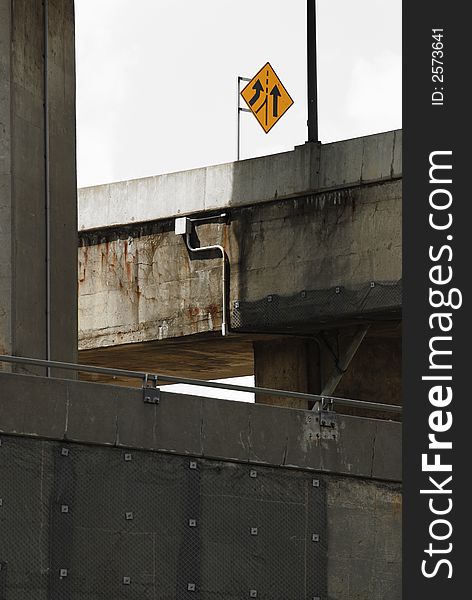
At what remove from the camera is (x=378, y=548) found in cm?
2014

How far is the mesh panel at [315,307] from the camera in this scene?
81.0 ft

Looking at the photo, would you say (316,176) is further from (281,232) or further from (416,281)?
(416,281)

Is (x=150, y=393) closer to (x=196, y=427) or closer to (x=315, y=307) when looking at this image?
(x=196, y=427)

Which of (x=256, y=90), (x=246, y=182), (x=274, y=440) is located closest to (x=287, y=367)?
(x=246, y=182)

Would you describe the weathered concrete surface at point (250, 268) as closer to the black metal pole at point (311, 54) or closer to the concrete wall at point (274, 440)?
the black metal pole at point (311, 54)

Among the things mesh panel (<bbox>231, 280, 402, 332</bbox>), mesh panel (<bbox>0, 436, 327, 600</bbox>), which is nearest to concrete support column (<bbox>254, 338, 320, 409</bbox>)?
mesh panel (<bbox>231, 280, 402, 332</bbox>)

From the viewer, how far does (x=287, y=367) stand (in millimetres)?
→ 27406

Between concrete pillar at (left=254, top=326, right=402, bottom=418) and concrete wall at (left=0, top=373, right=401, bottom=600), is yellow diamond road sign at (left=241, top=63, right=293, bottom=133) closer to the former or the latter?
concrete pillar at (left=254, top=326, right=402, bottom=418)

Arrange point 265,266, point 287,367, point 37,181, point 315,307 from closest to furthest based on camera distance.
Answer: point 37,181 < point 315,307 < point 265,266 < point 287,367

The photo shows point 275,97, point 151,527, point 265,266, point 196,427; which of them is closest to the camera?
point 151,527

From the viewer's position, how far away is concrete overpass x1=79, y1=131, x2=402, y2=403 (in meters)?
25.1

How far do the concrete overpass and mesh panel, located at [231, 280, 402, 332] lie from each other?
0.9 inches

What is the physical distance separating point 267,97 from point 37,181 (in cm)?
887

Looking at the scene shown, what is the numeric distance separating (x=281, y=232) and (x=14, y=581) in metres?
10.7
